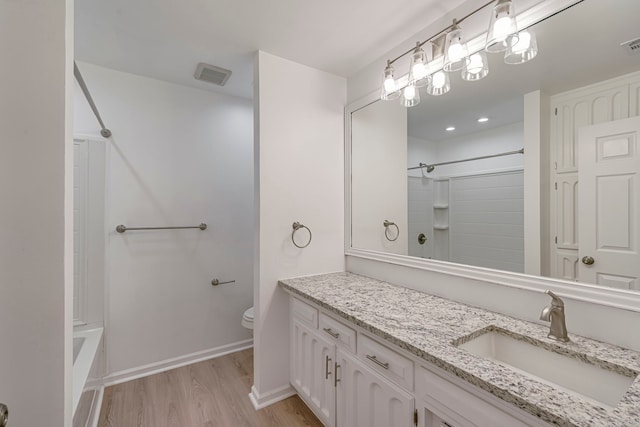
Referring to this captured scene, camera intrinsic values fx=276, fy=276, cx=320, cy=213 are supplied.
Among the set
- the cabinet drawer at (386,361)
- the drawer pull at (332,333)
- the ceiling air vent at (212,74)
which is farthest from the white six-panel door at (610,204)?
the ceiling air vent at (212,74)

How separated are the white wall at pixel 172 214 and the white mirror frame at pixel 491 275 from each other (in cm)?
103

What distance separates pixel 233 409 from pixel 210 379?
0.43 meters

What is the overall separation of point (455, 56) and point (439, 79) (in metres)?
0.19

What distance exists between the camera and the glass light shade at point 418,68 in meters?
1.58

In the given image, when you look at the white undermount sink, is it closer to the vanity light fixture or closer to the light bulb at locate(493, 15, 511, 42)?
the vanity light fixture

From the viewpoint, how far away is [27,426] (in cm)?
78

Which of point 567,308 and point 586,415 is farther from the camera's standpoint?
point 567,308

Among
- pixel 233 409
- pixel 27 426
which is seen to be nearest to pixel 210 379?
pixel 233 409

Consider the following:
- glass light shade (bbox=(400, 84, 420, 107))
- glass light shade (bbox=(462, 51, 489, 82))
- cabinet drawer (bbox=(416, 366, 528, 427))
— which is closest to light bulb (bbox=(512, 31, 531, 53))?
glass light shade (bbox=(462, 51, 489, 82))

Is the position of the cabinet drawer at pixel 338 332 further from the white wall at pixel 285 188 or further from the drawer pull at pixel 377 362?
the white wall at pixel 285 188

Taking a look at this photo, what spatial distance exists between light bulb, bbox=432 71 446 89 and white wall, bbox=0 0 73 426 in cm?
166

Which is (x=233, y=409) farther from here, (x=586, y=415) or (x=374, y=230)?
(x=586, y=415)

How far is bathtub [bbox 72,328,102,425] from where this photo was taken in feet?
4.70

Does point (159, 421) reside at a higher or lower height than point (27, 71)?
lower
